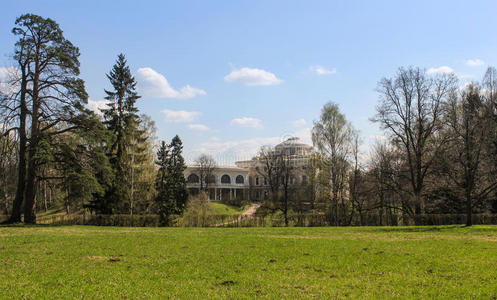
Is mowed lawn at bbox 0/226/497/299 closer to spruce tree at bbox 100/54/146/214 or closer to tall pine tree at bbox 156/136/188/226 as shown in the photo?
spruce tree at bbox 100/54/146/214

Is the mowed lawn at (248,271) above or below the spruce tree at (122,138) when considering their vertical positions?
below

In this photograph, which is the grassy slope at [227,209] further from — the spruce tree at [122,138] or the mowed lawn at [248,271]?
the mowed lawn at [248,271]

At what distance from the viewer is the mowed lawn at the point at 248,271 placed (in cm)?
680

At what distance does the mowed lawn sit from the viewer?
22.3 feet

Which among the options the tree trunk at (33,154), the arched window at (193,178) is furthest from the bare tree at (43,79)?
the arched window at (193,178)

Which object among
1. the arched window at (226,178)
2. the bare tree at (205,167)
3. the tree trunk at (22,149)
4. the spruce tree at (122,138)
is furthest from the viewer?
the arched window at (226,178)

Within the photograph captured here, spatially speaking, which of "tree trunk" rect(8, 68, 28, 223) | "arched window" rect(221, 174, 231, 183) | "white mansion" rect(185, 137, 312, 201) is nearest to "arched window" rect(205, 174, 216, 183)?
"white mansion" rect(185, 137, 312, 201)

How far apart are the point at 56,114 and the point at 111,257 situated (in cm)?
1818

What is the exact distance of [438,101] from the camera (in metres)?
29.1

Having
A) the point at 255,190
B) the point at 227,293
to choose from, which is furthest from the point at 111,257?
the point at 255,190

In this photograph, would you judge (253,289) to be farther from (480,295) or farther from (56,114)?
(56,114)

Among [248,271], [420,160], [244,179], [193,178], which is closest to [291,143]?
[244,179]

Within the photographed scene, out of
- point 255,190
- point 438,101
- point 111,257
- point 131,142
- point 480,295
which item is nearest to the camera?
point 480,295

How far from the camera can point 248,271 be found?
8711mm
